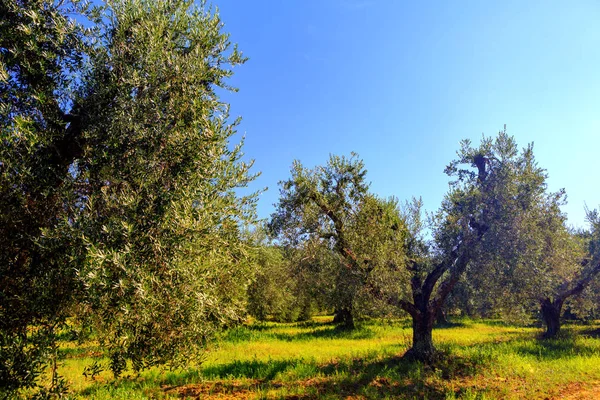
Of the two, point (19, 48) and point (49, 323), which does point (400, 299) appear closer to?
point (49, 323)

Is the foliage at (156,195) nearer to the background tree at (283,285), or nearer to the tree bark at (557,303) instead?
the background tree at (283,285)

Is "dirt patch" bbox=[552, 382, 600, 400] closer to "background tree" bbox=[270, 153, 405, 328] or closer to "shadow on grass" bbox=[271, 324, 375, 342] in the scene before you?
"background tree" bbox=[270, 153, 405, 328]

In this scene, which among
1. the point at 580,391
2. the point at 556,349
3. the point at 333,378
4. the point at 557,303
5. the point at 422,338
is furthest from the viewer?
the point at 557,303

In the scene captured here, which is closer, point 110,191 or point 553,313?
point 110,191

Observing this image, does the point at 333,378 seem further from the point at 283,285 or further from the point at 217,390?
the point at 283,285

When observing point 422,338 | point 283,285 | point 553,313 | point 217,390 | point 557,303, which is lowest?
point 217,390

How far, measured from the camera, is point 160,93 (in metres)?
9.37

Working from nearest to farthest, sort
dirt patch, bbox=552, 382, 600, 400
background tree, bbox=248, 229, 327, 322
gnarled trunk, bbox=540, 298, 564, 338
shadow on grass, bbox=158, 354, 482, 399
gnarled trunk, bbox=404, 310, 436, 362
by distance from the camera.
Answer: dirt patch, bbox=552, 382, 600, 400, shadow on grass, bbox=158, 354, 482, 399, gnarled trunk, bbox=404, 310, 436, 362, background tree, bbox=248, 229, 327, 322, gnarled trunk, bbox=540, 298, 564, 338

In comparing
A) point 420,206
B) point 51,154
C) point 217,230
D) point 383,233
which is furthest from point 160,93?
point 420,206

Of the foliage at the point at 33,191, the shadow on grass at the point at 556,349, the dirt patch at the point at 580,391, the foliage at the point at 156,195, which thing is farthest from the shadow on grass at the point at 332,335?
the foliage at the point at 33,191

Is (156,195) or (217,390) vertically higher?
(156,195)

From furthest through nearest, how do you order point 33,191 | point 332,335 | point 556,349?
point 332,335, point 556,349, point 33,191

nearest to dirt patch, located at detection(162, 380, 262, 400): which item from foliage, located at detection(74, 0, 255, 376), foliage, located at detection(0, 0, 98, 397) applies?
foliage, located at detection(74, 0, 255, 376)

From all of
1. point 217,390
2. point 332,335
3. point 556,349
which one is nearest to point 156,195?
point 217,390
